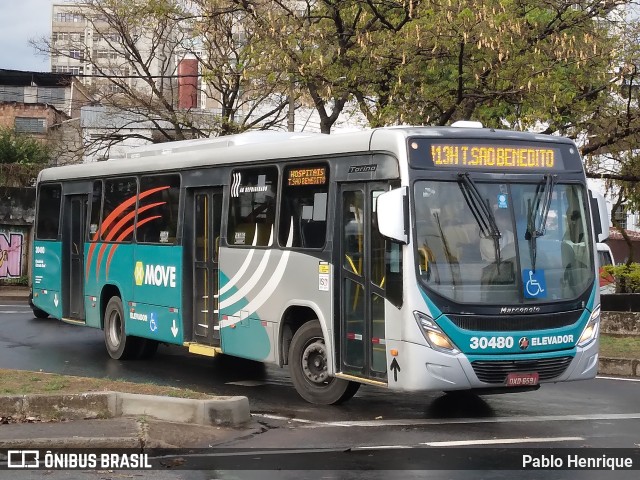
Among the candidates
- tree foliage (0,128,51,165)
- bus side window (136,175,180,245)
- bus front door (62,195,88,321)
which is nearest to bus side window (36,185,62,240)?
bus front door (62,195,88,321)

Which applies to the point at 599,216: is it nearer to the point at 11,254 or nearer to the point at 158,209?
the point at 158,209

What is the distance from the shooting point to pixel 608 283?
3006 centimetres

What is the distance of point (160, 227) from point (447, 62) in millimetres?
8010

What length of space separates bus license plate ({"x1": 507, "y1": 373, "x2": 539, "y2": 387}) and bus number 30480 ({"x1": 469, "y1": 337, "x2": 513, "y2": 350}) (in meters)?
0.32

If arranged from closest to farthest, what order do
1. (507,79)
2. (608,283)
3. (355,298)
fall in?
Answer: (355,298) → (507,79) → (608,283)

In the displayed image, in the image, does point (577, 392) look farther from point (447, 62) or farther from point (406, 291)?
point (447, 62)

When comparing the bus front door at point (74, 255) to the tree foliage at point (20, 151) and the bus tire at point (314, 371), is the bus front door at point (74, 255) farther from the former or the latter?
the tree foliage at point (20, 151)

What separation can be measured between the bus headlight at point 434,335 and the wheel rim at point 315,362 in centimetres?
171

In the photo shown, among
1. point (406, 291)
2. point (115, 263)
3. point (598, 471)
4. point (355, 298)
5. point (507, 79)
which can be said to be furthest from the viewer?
point (507, 79)

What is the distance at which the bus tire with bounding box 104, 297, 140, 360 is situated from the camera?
54.6ft

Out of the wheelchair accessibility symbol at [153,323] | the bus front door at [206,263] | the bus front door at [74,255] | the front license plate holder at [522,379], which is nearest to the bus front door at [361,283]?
the front license plate holder at [522,379]

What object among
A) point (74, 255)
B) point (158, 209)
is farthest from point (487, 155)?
point (74, 255)

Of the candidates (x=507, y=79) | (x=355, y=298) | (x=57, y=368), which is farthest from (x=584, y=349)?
(x=507, y=79)

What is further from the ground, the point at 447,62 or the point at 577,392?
the point at 447,62
